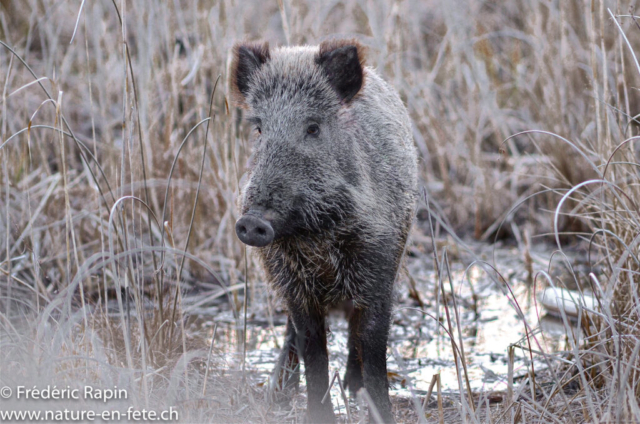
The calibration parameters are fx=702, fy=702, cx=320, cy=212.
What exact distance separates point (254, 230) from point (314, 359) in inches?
37.9

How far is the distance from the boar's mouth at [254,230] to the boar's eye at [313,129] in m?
0.61

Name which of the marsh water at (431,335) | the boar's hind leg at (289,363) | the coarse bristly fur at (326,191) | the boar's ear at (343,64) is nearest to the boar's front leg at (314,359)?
the coarse bristly fur at (326,191)

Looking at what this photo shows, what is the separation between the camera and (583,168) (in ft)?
19.7

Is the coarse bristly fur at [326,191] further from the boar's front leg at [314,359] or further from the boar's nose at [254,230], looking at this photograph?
the boar's nose at [254,230]

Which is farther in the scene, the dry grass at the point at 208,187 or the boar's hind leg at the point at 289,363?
the boar's hind leg at the point at 289,363

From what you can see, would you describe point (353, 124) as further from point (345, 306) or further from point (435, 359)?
point (435, 359)

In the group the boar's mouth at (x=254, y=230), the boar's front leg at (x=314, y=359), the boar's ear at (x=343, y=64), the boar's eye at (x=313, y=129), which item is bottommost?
the boar's front leg at (x=314, y=359)

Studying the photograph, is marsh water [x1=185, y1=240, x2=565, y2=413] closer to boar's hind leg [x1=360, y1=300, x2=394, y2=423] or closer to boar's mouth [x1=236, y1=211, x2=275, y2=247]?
boar's hind leg [x1=360, y1=300, x2=394, y2=423]

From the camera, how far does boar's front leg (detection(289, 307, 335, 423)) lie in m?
3.21

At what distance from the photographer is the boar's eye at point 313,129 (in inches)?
122

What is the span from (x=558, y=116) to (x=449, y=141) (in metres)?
1.24

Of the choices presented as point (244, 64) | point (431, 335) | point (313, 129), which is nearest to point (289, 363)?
point (431, 335)

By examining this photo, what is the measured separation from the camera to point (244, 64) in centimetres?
339

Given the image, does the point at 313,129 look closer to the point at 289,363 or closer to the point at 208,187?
the point at 289,363
